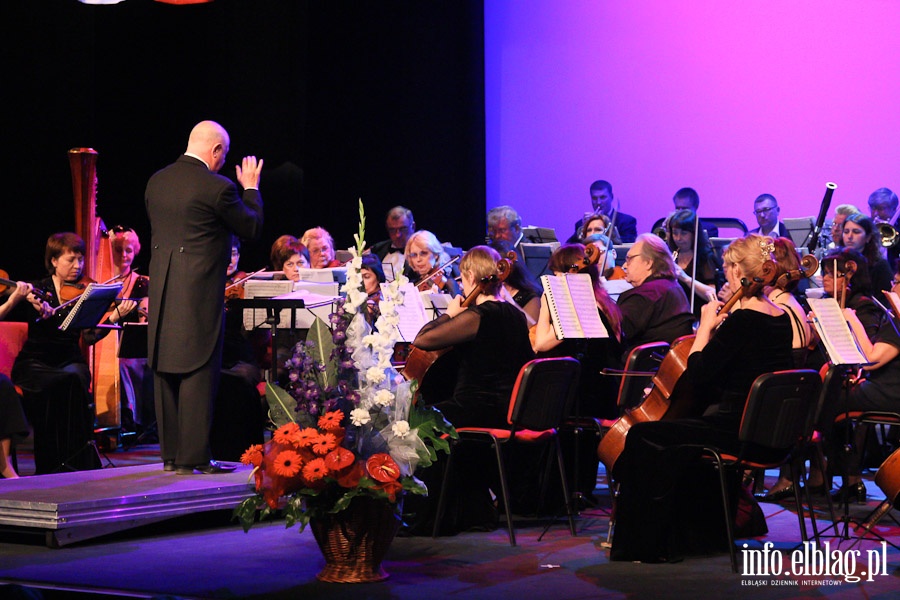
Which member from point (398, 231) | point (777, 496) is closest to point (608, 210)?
point (398, 231)

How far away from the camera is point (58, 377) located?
616cm

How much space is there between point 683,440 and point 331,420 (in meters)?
1.29

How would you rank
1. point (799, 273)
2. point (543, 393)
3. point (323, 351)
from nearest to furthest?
point (323, 351)
point (799, 273)
point (543, 393)

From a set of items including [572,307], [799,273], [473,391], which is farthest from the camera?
[572,307]

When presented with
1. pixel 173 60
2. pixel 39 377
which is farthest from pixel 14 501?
pixel 173 60

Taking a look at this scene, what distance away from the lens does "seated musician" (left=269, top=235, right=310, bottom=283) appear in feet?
26.3

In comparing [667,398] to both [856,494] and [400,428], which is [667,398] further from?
[856,494]

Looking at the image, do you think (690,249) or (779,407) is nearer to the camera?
(779,407)

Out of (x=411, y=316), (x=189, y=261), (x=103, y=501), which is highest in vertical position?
(x=189, y=261)

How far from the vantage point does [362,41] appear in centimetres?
998

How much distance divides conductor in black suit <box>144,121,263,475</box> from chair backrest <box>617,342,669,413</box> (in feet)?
5.68

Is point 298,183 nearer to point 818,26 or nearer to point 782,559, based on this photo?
point 818,26

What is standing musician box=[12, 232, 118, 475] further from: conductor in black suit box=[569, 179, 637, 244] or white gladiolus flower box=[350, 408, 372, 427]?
conductor in black suit box=[569, 179, 637, 244]

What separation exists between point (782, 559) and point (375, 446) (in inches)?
61.9
